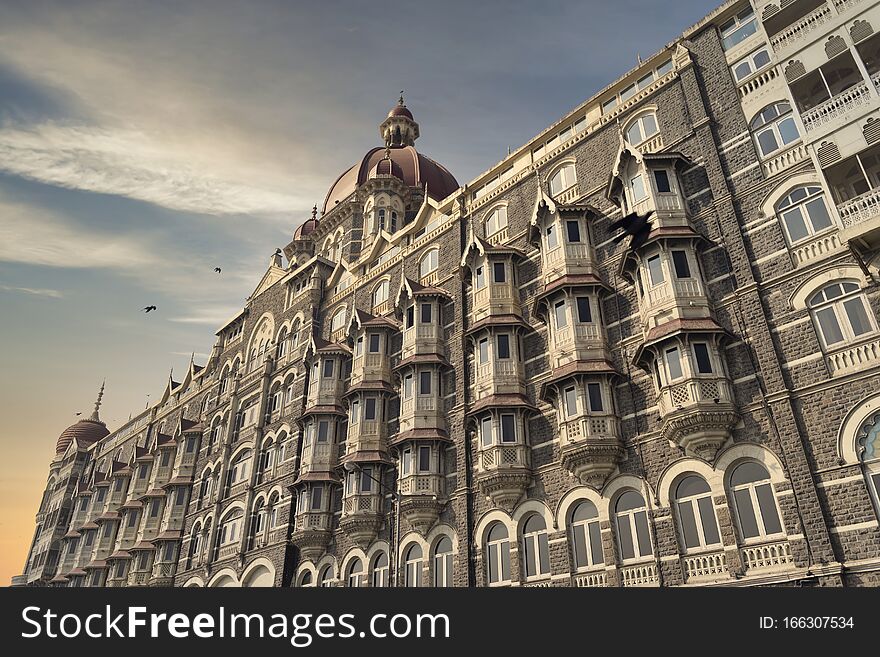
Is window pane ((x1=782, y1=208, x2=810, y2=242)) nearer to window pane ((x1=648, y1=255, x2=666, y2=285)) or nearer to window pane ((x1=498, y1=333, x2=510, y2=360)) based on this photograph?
window pane ((x1=648, y1=255, x2=666, y2=285))

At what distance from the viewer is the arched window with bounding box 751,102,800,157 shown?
75.0ft

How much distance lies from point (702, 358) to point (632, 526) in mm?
5711

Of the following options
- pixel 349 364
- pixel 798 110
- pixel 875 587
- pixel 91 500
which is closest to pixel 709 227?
pixel 798 110

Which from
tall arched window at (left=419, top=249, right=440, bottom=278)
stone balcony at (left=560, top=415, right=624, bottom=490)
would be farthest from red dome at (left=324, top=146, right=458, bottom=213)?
stone balcony at (left=560, top=415, right=624, bottom=490)

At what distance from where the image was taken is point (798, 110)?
2052cm

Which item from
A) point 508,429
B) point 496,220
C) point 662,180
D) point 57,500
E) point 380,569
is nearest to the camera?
point 662,180

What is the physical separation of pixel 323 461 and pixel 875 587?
23.4 meters

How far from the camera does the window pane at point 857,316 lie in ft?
61.4

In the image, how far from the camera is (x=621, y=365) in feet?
77.4

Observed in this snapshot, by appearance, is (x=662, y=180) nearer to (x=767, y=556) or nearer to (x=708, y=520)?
(x=708, y=520)

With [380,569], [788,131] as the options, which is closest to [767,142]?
[788,131]

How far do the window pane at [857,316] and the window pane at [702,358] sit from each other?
154 inches

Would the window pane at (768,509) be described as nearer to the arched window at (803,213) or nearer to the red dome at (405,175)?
the arched window at (803,213)

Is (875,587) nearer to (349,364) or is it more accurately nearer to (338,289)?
(349,364)
